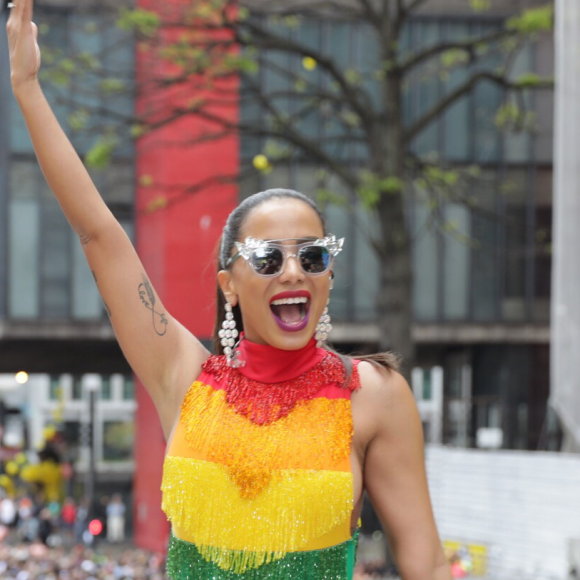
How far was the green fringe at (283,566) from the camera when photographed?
269 centimetres

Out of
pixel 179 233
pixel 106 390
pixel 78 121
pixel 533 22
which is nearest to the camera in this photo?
pixel 533 22

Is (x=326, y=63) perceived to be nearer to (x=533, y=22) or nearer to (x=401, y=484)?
(x=533, y=22)

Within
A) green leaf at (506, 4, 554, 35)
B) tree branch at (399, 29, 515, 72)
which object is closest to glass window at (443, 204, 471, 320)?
tree branch at (399, 29, 515, 72)

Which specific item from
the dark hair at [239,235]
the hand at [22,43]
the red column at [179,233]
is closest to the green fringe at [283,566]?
the dark hair at [239,235]

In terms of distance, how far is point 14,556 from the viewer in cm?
1475

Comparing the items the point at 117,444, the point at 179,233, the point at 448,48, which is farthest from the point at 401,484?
the point at 117,444

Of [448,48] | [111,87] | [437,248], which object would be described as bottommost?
[437,248]

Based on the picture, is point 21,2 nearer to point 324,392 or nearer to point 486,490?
point 324,392

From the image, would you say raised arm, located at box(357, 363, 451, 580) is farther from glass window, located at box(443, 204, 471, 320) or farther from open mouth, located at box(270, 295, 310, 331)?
glass window, located at box(443, 204, 471, 320)

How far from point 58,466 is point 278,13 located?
1963cm

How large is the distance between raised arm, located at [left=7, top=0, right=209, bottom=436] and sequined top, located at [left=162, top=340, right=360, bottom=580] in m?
0.12

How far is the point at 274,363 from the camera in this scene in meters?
2.83

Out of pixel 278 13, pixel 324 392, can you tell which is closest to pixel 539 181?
pixel 278 13

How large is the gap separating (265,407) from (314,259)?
0.36 metres
